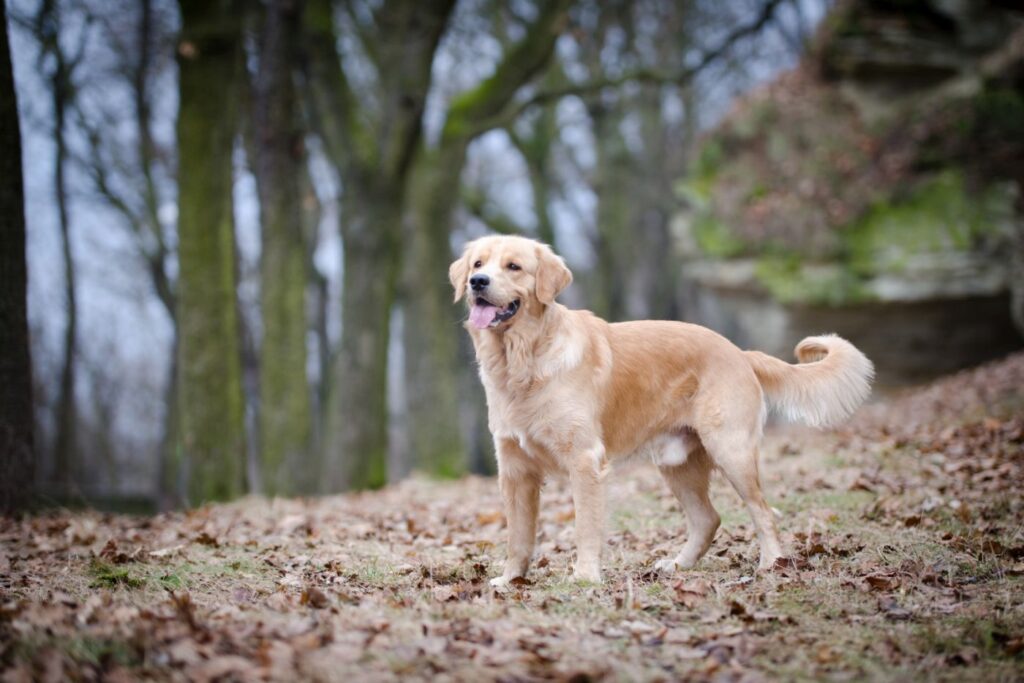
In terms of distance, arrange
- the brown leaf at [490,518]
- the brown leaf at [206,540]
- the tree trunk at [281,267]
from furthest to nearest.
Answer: the tree trunk at [281,267]
the brown leaf at [490,518]
the brown leaf at [206,540]

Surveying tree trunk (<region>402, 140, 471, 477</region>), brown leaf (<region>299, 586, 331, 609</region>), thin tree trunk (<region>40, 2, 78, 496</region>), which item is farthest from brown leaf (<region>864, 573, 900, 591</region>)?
thin tree trunk (<region>40, 2, 78, 496</region>)

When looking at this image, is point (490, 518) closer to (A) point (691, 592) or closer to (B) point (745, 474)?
(B) point (745, 474)

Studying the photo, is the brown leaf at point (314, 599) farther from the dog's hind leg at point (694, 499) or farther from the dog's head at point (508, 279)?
the dog's hind leg at point (694, 499)

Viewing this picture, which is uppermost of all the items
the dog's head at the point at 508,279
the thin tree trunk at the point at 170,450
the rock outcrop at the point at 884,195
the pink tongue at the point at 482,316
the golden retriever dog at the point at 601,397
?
the rock outcrop at the point at 884,195

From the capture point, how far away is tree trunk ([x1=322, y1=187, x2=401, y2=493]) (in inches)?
493

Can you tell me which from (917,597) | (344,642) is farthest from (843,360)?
(344,642)

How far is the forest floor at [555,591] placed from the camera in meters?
3.38

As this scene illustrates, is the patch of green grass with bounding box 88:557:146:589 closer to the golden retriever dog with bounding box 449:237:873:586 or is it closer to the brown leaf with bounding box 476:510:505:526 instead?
the golden retriever dog with bounding box 449:237:873:586

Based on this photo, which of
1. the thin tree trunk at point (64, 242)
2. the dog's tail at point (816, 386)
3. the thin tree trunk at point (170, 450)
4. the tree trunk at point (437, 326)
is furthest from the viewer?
the thin tree trunk at point (170, 450)

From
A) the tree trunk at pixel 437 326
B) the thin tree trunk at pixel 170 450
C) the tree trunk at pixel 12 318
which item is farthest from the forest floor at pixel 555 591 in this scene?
the thin tree trunk at pixel 170 450

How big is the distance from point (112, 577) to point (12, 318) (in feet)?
10.9

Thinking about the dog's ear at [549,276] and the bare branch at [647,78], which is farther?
the bare branch at [647,78]

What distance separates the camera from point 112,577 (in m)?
4.94

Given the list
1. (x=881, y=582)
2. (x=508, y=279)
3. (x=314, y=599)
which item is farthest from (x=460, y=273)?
(x=881, y=582)
